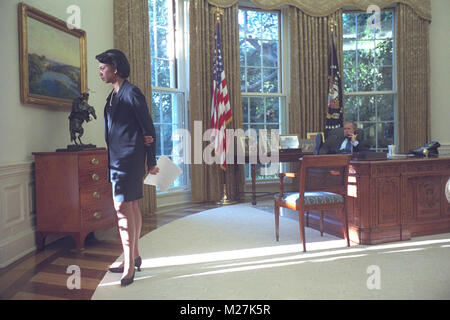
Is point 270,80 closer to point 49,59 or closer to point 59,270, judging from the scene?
point 49,59

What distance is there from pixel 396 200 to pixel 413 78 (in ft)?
15.2

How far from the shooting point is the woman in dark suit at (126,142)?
8.12ft

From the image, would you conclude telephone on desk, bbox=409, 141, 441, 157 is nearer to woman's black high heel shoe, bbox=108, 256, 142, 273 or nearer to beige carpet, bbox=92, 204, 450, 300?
beige carpet, bbox=92, 204, 450, 300

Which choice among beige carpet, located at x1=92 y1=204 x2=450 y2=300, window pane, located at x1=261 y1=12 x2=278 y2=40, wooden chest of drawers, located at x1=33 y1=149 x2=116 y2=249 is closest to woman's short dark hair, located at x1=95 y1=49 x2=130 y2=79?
wooden chest of drawers, located at x1=33 y1=149 x2=116 y2=249

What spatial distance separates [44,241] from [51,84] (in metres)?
1.62

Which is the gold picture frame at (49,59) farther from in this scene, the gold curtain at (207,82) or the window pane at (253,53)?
the window pane at (253,53)

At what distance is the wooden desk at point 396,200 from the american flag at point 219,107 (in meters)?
2.72

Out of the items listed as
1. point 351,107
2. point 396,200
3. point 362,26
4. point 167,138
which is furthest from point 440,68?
point 167,138

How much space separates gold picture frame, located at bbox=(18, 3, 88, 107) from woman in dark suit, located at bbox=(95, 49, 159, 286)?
144 cm

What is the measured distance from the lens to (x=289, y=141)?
21.7 feet

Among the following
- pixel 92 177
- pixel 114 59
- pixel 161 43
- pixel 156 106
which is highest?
pixel 161 43

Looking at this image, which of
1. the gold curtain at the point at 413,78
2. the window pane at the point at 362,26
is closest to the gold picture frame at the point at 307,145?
the gold curtain at the point at 413,78

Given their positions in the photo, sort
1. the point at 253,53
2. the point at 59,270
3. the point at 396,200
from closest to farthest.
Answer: the point at 59,270
the point at 396,200
the point at 253,53

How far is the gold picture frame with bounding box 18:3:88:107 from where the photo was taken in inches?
136
